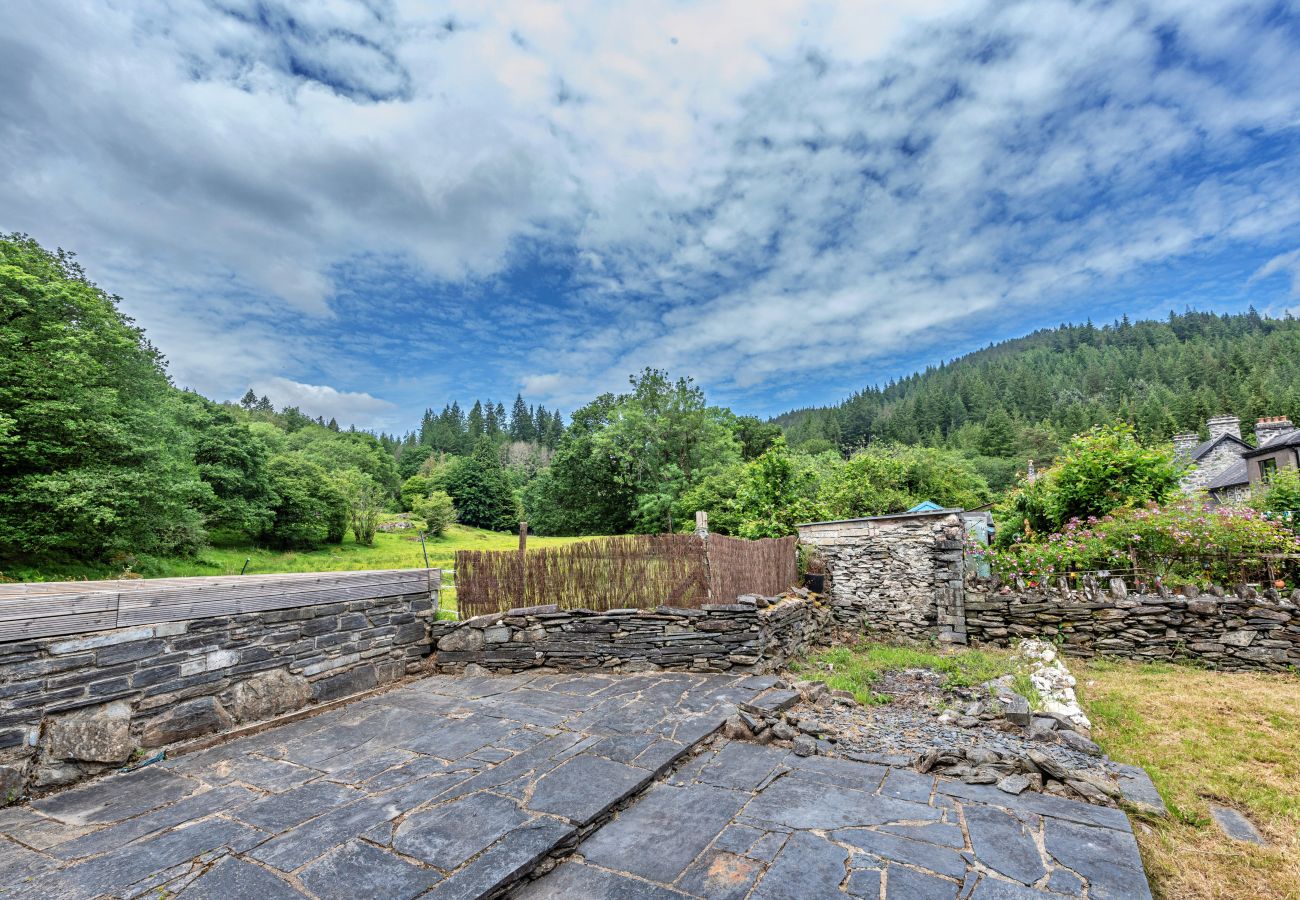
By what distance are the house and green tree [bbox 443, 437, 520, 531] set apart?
43.3 m

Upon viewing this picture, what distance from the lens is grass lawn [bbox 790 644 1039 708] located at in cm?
542

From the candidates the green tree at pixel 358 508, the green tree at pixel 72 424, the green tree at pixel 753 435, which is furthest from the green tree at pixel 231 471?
the green tree at pixel 753 435

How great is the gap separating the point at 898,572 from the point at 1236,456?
2951cm

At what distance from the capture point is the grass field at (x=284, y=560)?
42.0 feet

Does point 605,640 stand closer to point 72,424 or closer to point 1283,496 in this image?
point 1283,496

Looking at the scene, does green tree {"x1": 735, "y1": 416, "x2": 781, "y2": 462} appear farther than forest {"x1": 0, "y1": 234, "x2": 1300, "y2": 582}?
Yes

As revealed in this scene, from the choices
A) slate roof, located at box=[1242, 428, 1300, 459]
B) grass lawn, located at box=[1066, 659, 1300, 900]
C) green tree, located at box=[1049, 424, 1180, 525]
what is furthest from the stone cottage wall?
grass lawn, located at box=[1066, 659, 1300, 900]

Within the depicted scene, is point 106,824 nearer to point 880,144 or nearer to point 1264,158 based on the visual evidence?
point 880,144

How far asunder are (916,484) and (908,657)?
10.4 m

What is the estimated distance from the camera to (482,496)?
1868 inches

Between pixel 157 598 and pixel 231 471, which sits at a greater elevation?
pixel 231 471

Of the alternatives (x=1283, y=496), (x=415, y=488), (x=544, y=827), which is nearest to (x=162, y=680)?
(x=544, y=827)

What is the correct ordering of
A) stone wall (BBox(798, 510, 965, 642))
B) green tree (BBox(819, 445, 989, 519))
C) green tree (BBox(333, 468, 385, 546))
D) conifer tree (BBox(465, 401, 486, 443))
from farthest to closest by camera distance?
conifer tree (BBox(465, 401, 486, 443))
green tree (BBox(333, 468, 385, 546))
green tree (BBox(819, 445, 989, 519))
stone wall (BBox(798, 510, 965, 642))

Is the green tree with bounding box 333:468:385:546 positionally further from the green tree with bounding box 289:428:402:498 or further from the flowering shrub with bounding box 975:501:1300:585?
the flowering shrub with bounding box 975:501:1300:585
